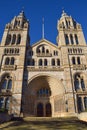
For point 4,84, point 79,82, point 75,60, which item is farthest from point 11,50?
point 79,82

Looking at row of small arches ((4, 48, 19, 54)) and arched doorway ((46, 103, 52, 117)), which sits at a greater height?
row of small arches ((4, 48, 19, 54))

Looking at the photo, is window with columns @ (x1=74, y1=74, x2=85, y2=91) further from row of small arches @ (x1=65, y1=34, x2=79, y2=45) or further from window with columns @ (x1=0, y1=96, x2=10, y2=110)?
window with columns @ (x1=0, y1=96, x2=10, y2=110)

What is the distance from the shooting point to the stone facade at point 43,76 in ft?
85.8

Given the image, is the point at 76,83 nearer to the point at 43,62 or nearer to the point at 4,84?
the point at 43,62

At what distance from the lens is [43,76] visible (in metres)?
29.5

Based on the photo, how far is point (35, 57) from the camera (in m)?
32.6

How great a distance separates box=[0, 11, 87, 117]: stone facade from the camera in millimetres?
26152

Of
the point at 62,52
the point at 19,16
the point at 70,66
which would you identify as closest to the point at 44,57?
the point at 62,52

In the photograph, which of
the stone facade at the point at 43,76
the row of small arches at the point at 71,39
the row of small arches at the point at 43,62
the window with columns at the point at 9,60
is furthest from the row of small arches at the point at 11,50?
the row of small arches at the point at 71,39

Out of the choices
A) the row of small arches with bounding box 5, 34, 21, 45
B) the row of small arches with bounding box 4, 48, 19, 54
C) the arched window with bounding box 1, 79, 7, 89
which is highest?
the row of small arches with bounding box 5, 34, 21, 45

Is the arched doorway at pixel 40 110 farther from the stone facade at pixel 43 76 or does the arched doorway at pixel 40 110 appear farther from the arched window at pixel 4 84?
the arched window at pixel 4 84

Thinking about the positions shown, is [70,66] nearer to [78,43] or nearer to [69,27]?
[78,43]

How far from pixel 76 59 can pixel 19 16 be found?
74.4 ft

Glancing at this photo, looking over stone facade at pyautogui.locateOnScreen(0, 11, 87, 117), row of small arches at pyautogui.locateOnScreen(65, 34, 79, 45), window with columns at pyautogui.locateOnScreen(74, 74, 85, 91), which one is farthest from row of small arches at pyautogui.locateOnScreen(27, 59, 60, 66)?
row of small arches at pyautogui.locateOnScreen(65, 34, 79, 45)
